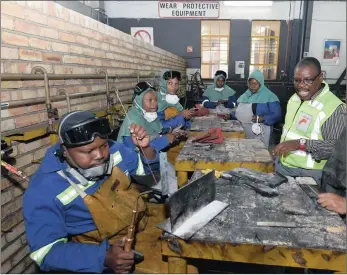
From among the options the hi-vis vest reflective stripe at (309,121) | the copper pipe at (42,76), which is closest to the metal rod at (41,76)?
the copper pipe at (42,76)

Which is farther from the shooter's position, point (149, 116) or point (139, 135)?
point (149, 116)

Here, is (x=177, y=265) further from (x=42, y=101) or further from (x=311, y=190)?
(x=42, y=101)

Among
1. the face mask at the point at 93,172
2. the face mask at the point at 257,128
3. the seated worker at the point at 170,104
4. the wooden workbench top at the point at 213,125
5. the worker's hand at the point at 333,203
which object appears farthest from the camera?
the face mask at the point at 257,128

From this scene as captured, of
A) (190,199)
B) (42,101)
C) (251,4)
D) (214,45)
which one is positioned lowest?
(190,199)

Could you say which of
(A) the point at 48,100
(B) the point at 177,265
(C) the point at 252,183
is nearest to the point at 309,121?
(C) the point at 252,183

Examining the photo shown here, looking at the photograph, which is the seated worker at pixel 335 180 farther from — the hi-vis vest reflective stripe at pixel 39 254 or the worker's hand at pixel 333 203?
the hi-vis vest reflective stripe at pixel 39 254

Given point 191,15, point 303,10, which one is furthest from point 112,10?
point 303,10

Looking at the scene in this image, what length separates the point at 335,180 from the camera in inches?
74.5

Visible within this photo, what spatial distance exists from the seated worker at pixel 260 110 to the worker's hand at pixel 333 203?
10.3 feet

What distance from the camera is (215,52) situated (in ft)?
41.8

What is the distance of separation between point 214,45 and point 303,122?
430 inches

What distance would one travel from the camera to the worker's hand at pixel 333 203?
5.06 feet

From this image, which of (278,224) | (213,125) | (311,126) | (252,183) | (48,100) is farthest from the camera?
(213,125)

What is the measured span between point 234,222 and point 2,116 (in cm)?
180
